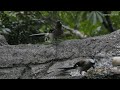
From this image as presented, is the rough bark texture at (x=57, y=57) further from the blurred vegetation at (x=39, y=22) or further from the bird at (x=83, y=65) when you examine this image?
the blurred vegetation at (x=39, y=22)

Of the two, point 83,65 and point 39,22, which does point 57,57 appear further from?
point 39,22

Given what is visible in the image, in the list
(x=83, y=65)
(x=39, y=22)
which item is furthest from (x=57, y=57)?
(x=39, y=22)

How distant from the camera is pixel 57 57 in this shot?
2.37 meters

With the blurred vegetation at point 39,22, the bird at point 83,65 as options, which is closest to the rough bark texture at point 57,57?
the bird at point 83,65

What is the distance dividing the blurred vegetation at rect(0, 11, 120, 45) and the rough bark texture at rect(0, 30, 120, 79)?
1.12m

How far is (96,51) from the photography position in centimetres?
239

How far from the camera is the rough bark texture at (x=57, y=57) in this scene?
207 centimetres

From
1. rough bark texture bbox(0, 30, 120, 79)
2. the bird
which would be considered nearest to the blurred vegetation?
rough bark texture bbox(0, 30, 120, 79)

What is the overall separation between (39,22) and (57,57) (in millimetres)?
2119

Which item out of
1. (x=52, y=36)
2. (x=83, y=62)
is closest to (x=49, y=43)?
(x=52, y=36)

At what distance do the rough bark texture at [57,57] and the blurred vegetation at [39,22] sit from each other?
1.12 metres
